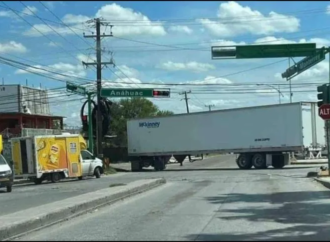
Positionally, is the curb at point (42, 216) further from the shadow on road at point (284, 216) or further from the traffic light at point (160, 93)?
the traffic light at point (160, 93)

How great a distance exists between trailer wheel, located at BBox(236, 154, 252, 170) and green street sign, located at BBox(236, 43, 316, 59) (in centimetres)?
1805

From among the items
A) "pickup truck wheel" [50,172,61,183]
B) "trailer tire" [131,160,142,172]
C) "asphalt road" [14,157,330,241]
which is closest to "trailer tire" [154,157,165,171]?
"trailer tire" [131,160,142,172]

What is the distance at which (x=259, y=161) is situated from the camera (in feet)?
136

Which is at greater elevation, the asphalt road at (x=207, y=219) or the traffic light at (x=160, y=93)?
the traffic light at (x=160, y=93)

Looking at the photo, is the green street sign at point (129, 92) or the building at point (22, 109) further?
the building at point (22, 109)

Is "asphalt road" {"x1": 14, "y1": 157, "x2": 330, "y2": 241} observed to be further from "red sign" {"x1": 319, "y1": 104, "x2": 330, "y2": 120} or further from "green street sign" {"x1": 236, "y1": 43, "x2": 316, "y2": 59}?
"green street sign" {"x1": 236, "y1": 43, "x2": 316, "y2": 59}

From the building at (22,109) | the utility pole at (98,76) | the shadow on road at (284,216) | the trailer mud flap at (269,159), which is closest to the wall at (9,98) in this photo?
the building at (22,109)

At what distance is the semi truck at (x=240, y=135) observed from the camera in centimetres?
3969

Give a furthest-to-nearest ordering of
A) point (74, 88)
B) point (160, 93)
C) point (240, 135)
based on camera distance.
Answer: point (160, 93), point (240, 135), point (74, 88)

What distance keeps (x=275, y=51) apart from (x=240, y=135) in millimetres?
17478

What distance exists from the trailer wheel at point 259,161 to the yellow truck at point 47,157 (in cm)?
1399

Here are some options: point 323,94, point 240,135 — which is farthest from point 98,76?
point 323,94

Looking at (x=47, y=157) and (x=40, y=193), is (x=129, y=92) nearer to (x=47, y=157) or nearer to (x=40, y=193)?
(x=47, y=157)

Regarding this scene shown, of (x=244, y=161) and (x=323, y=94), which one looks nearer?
(x=323, y=94)
